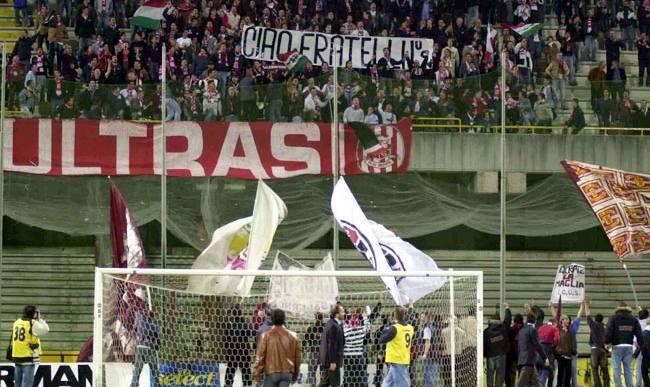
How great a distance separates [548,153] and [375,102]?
583 centimetres

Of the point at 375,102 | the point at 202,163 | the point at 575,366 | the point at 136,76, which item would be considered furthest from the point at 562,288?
the point at 136,76

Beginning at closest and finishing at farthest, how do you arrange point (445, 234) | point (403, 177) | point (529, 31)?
point (403, 177)
point (445, 234)
point (529, 31)

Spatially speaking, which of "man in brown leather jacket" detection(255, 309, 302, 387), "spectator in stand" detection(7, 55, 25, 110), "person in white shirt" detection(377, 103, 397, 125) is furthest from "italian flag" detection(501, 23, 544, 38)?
"man in brown leather jacket" detection(255, 309, 302, 387)

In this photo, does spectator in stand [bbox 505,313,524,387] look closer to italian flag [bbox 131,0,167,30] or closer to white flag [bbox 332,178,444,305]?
white flag [bbox 332,178,444,305]

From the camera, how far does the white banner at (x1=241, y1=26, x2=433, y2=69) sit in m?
37.6

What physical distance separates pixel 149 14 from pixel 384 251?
1518 cm

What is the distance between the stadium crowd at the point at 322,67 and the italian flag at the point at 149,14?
0.76ft

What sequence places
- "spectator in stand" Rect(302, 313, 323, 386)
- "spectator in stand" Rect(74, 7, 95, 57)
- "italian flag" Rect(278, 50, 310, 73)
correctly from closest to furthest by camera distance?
"spectator in stand" Rect(302, 313, 323, 386), "italian flag" Rect(278, 50, 310, 73), "spectator in stand" Rect(74, 7, 95, 57)

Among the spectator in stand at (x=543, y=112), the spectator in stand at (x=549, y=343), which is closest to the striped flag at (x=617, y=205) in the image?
the spectator in stand at (x=543, y=112)

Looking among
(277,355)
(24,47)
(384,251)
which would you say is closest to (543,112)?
(384,251)

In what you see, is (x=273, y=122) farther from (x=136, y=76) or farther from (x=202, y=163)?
(x=136, y=76)

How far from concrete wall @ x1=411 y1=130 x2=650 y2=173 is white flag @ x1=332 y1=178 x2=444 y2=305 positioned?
Answer: 745 centimetres

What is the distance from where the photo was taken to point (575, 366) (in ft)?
96.9

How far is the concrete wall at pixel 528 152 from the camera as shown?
3412cm
